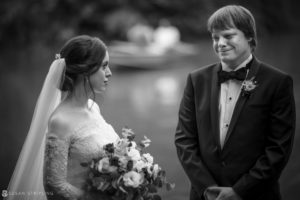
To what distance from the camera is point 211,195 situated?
231cm

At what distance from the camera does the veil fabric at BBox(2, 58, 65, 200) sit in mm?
2393

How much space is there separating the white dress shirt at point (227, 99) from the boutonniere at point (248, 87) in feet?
0.18

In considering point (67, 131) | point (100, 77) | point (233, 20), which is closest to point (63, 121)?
point (67, 131)

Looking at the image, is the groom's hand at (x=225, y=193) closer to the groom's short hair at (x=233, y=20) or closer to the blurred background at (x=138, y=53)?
the groom's short hair at (x=233, y=20)

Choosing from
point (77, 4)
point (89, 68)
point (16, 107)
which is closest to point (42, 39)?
point (77, 4)

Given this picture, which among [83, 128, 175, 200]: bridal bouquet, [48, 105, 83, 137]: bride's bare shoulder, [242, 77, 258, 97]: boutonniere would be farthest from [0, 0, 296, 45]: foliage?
[242, 77, 258, 97]: boutonniere

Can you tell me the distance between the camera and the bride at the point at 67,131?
87.1 inches

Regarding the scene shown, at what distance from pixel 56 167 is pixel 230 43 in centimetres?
101

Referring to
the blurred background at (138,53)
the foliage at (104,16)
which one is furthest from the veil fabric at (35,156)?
the foliage at (104,16)

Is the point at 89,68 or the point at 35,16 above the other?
the point at 35,16

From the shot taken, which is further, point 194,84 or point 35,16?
point 35,16

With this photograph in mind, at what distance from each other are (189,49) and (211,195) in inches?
514

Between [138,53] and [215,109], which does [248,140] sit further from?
[138,53]

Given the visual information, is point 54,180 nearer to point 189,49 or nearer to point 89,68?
point 89,68
